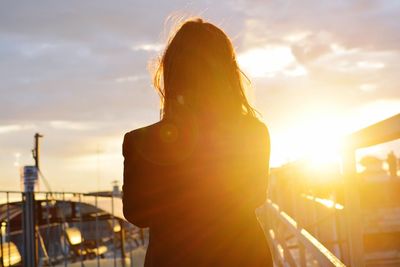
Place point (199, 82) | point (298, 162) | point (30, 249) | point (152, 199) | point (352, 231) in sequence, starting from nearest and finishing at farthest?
point (152, 199) < point (199, 82) < point (352, 231) < point (298, 162) < point (30, 249)

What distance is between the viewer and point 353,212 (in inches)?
82.7

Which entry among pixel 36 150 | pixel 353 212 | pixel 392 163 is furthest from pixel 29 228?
pixel 36 150

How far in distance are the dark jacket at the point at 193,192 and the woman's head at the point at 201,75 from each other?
0.08 metres

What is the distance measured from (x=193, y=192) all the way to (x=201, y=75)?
416 millimetres

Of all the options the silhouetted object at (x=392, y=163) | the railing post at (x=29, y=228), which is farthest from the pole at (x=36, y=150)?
the railing post at (x=29, y=228)

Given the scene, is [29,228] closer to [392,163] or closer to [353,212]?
[353,212]

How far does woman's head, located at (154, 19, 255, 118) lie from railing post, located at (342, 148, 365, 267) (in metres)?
0.42

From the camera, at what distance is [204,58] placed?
1.94m

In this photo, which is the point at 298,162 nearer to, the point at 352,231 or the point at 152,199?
the point at 352,231

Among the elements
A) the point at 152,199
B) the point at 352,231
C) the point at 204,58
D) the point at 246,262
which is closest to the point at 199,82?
the point at 204,58

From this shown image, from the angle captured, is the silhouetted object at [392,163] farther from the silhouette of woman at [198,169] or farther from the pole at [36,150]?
the pole at [36,150]

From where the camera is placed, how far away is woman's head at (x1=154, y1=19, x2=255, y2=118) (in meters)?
1.90

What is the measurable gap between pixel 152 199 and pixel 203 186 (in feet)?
0.57

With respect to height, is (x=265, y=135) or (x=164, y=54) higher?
(x=164, y=54)
